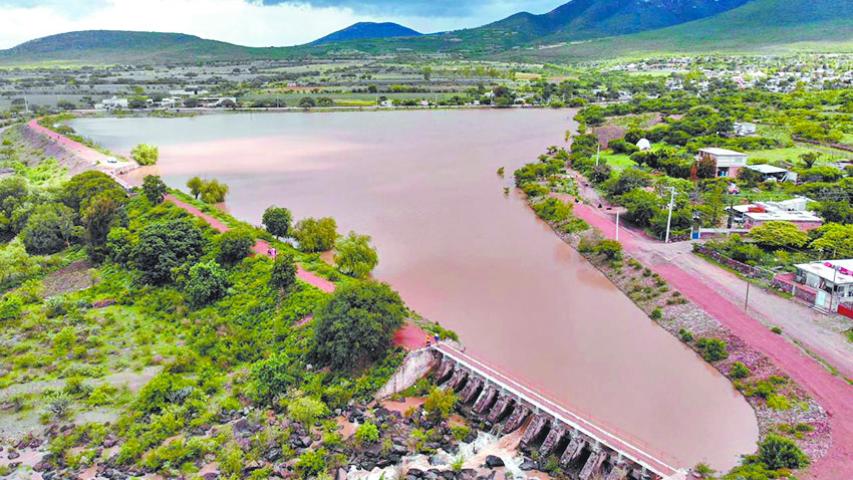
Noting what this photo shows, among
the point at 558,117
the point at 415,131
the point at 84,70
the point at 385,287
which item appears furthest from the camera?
the point at 84,70

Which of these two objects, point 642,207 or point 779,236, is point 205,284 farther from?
point 779,236

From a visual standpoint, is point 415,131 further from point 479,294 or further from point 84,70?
point 84,70

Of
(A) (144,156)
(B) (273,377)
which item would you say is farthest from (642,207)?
(A) (144,156)

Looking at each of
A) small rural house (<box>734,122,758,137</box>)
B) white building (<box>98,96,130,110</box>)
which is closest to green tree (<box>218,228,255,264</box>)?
small rural house (<box>734,122,758,137</box>)

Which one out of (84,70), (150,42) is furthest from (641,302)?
(150,42)

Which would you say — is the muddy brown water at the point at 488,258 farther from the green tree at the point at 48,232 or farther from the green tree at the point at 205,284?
the green tree at the point at 48,232
